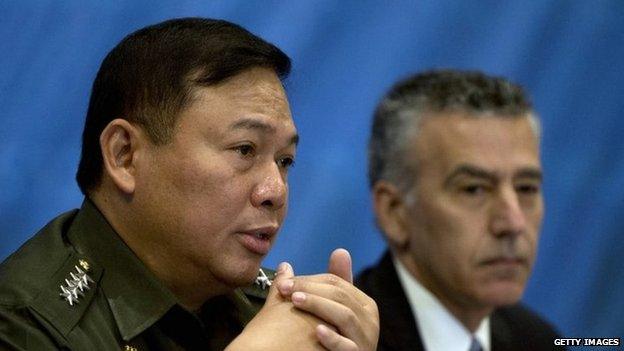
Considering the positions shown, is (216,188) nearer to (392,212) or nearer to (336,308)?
(336,308)

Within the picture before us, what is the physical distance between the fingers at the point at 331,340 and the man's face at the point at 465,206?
15.4 inches

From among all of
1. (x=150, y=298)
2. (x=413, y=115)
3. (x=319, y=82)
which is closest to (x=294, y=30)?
(x=319, y=82)

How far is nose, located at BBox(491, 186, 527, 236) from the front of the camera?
2020 millimetres

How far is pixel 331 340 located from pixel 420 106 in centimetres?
56

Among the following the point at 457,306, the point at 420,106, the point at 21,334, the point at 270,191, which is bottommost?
the point at 21,334

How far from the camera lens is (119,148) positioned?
1891 millimetres

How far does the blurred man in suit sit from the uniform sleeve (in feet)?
2.32

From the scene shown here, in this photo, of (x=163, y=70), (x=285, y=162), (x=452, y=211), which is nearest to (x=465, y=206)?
(x=452, y=211)

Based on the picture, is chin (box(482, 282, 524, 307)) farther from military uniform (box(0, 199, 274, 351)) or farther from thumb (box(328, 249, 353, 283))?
military uniform (box(0, 199, 274, 351))

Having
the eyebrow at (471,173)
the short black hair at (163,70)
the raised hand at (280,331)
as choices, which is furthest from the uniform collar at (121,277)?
the eyebrow at (471,173)

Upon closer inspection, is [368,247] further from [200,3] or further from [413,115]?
[200,3]

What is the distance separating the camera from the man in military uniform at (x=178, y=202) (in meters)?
1.79

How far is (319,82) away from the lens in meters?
2.41

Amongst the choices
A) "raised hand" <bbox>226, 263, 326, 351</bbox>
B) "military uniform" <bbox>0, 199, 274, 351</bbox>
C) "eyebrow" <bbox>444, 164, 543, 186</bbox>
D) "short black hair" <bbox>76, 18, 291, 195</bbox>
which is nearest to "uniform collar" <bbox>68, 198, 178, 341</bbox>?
"military uniform" <bbox>0, 199, 274, 351</bbox>
